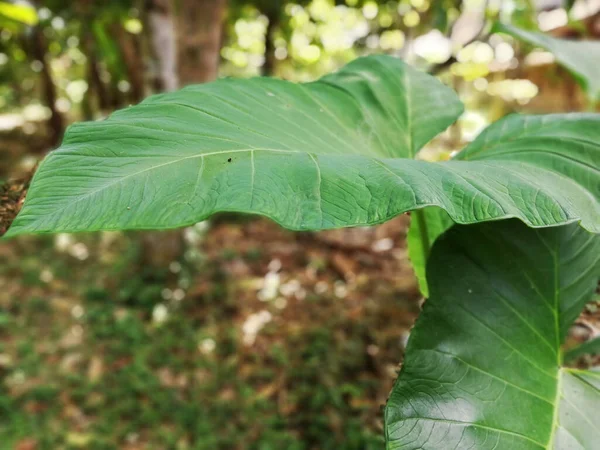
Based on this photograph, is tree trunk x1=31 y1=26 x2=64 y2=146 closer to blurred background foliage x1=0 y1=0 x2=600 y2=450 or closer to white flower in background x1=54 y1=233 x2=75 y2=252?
Answer: blurred background foliage x1=0 y1=0 x2=600 y2=450

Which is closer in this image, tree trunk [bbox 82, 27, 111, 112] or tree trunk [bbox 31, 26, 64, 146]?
tree trunk [bbox 31, 26, 64, 146]

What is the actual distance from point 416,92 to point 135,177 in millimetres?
637

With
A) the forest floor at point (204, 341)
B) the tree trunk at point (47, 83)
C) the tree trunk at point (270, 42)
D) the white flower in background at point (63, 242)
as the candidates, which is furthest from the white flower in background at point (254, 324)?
the tree trunk at point (47, 83)

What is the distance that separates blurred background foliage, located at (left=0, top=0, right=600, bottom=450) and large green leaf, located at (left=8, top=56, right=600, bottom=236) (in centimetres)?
32

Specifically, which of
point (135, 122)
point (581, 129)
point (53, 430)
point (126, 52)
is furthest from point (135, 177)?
point (126, 52)

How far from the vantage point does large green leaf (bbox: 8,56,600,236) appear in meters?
0.45

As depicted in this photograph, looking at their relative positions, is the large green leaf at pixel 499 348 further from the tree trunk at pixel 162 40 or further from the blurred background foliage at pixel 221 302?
the tree trunk at pixel 162 40

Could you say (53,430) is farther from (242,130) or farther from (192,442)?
(242,130)

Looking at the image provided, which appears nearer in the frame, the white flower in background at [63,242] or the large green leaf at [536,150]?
the large green leaf at [536,150]

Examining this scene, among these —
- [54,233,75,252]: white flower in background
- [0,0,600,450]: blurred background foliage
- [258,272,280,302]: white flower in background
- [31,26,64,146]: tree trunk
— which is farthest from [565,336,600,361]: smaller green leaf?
[31,26,64,146]: tree trunk

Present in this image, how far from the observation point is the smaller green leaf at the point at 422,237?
33.1 inches

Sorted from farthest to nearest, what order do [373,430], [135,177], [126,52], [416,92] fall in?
1. [126,52]
2. [373,430]
3. [416,92]
4. [135,177]

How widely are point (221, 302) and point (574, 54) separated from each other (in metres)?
1.93

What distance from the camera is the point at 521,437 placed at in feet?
1.96
